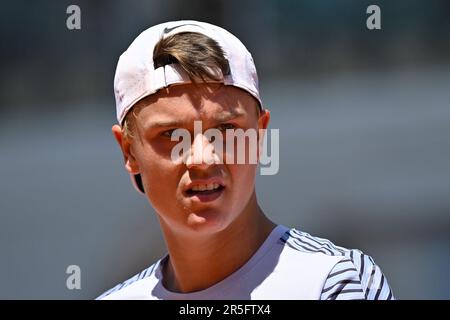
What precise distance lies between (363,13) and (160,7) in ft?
2.62

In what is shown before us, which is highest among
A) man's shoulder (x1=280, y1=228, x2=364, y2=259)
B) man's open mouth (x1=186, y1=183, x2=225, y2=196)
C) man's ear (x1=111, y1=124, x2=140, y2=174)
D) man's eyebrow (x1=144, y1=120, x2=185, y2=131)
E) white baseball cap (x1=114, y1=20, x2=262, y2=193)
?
white baseball cap (x1=114, y1=20, x2=262, y2=193)

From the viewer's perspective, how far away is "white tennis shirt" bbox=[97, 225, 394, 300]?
1233 mm

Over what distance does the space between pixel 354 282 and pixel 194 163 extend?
281 mm

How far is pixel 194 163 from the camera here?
1.20 metres

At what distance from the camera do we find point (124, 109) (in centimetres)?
131

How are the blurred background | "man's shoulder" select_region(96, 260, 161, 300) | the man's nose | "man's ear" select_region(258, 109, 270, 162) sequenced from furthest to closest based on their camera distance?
the blurred background, "man's shoulder" select_region(96, 260, 161, 300), "man's ear" select_region(258, 109, 270, 162), the man's nose

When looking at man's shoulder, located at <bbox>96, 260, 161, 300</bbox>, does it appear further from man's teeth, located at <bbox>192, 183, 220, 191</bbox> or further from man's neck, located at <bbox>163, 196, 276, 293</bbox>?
man's teeth, located at <bbox>192, 183, 220, 191</bbox>

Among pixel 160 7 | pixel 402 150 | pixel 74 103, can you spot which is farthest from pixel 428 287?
pixel 74 103

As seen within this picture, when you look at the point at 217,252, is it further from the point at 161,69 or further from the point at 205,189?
the point at 161,69

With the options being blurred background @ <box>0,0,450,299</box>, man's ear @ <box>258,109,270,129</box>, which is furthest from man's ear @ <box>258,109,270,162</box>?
blurred background @ <box>0,0,450,299</box>

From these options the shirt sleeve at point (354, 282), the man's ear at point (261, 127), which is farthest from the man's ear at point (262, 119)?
the shirt sleeve at point (354, 282)

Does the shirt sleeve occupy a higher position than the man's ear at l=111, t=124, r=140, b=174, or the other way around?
the man's ear at l=111, t=124, r=140, b=174

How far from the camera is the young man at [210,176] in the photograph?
1.22 m

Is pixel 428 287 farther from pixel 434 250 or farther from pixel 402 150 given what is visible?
pixel 402 150
